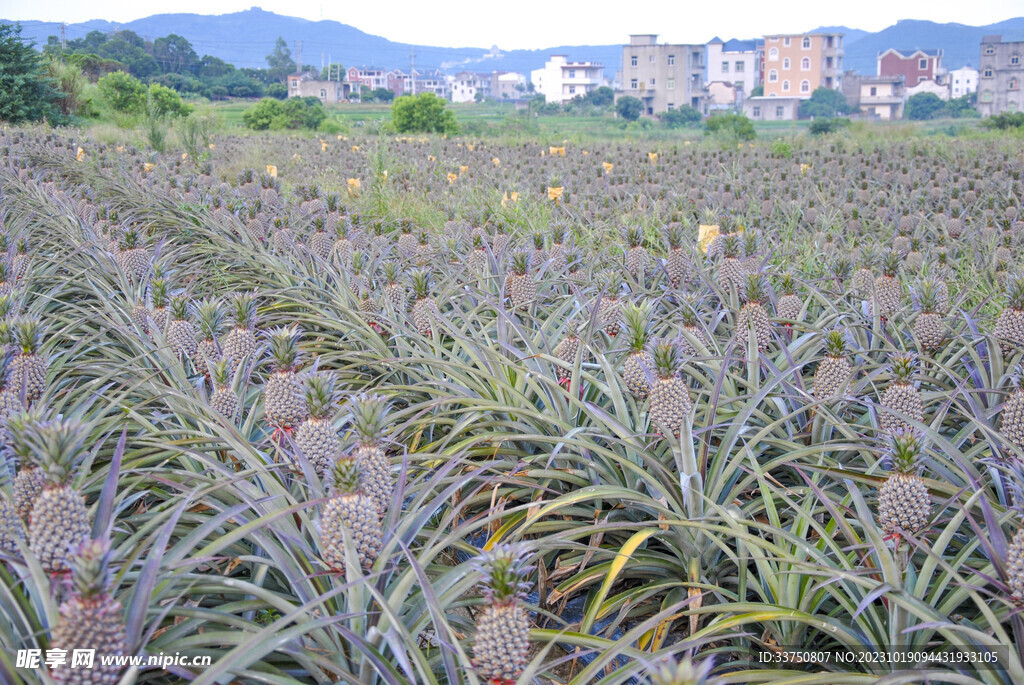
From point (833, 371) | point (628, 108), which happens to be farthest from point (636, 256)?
point (628, 108)

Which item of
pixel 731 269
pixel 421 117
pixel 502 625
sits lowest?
pixel 502 625

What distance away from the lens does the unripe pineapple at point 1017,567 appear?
1.33m

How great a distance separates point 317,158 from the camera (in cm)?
1384

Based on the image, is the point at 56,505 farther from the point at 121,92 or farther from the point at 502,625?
the point at 121,92

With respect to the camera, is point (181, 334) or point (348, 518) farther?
point (181, 334)

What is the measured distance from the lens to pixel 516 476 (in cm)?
219

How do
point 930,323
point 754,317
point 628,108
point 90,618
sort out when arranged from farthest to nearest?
point 628,108 → point 930,323 → point 754,317 → point 90,618

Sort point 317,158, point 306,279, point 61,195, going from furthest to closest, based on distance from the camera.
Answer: point 317,158, point 61,195, point 306,279

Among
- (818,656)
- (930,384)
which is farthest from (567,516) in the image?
(930,384)

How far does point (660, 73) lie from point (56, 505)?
91124 millimetres

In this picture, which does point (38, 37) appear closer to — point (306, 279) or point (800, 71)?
point (306, 279)

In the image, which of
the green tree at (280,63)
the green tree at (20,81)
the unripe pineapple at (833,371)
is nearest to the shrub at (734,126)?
the green tree at (20,81)

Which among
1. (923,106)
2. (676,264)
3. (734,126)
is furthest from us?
(923,106)

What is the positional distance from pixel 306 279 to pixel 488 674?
3055mm
